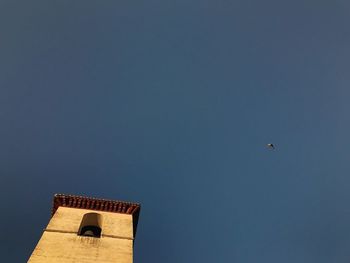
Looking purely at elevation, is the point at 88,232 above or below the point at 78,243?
below

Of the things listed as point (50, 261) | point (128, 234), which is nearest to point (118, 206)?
point (128, 234)

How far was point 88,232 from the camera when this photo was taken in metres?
20.5

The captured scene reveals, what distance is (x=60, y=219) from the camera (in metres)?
20.4

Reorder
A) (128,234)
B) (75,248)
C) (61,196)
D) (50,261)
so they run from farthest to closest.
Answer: (61,196)
(128,234)
(75,248)
(50,261)

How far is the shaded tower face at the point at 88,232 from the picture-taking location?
56.7 feet

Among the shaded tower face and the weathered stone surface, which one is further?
the shaded tower face

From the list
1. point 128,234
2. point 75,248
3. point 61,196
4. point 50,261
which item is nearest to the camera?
point 50,261

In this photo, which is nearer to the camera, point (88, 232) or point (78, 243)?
point (78, 243)

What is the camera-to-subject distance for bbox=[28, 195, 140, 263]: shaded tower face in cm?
1730

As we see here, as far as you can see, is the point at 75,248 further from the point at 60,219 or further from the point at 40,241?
the point at 60,219

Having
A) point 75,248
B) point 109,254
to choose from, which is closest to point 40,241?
point 75,248

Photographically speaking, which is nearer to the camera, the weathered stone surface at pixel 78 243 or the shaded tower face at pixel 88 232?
the weathered stone surface at pixel 78 243

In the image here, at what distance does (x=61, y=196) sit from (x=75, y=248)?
5.04 metres

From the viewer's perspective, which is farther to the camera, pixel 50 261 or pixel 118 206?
pixel 118 206
